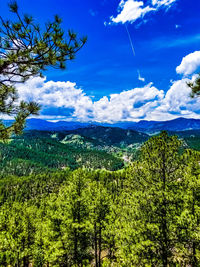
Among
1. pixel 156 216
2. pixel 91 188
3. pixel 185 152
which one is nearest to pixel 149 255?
pixel 156 216

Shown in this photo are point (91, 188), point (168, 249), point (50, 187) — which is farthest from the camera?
point (50, 187)

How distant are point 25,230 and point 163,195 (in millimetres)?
31501

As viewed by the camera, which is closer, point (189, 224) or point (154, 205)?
point (189, 224)

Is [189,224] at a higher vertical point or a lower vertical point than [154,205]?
lower

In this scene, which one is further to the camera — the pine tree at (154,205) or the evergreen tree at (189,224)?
the pine tree at (154,205)

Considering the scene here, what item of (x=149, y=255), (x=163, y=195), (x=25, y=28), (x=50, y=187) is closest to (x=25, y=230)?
(x=149, y=255)

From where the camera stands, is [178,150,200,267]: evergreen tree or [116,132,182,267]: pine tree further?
[116,132,182,267]: pine tree

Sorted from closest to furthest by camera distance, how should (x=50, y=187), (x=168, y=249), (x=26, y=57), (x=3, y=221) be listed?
(x=26, y=57) → (x=168, y=249) → (x=3, y=221) → (x=50, y=187)

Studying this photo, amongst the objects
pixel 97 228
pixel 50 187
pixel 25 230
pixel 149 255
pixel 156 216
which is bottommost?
pixel 50 187

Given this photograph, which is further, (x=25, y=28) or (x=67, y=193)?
(x=67, y=193)

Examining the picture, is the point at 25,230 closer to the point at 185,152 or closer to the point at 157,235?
the point at 157,235

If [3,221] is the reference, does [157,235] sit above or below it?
above

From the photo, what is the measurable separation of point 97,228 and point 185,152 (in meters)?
17.1

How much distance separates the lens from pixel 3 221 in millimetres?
30156
